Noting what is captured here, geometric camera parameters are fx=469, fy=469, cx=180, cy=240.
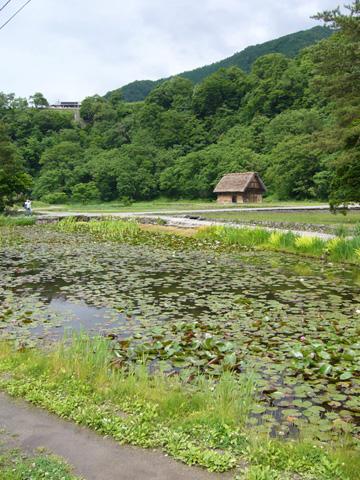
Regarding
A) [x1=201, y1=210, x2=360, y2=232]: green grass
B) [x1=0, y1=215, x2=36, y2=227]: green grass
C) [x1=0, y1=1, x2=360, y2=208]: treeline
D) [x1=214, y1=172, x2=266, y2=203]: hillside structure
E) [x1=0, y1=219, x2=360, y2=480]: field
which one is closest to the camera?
[x1=0, y1=219, x2=360, y2=480]: field

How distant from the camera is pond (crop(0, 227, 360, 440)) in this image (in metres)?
4.39

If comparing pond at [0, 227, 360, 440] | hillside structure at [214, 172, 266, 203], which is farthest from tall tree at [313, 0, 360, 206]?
hillside structure at [214, 172, 266, 203]

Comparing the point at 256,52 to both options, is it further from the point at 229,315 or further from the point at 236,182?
the point at 229,315

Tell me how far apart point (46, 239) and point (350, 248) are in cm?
1163

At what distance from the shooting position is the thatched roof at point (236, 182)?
160 ft

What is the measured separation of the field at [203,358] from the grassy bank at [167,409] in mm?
12

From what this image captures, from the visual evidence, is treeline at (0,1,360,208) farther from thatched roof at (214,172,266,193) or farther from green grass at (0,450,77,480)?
green grass at (0,450,77,480)

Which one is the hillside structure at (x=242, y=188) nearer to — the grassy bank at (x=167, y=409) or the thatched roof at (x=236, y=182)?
the thatched roof at (x=236, y=182)

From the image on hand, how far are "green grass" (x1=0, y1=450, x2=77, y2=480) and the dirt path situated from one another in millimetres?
105

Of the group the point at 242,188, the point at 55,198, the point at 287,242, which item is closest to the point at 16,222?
the point at 287,242

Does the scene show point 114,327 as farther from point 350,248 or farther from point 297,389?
point 350,248

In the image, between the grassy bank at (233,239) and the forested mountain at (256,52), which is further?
the forested mountain at (256,52)

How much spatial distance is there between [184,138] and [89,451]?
75.7m

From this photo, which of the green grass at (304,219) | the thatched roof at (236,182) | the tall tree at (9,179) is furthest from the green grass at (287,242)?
the thatched roof at (236,182)
